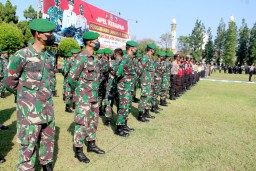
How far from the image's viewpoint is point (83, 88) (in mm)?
3926

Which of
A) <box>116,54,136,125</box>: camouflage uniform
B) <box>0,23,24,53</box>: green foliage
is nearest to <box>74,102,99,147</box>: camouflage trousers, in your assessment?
<box>116,54,136,125</box>: camouflage uniform

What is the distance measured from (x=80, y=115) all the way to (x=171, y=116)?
417 cm

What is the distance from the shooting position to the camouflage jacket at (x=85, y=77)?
388 centimetres

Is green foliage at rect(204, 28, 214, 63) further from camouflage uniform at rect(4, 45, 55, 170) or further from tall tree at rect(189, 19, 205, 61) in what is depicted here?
camouflage uniform at rect(4, 45, 55, 170)

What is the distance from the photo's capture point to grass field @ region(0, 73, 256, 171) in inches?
155

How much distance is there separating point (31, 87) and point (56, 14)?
76.5 feet

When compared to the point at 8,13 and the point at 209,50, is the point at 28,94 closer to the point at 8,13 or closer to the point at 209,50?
the point at 8,13

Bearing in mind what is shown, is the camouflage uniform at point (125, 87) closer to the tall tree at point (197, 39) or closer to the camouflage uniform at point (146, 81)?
the camouflage uniform at point (146, 81)

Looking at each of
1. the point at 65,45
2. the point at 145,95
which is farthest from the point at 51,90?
the point at 65,45

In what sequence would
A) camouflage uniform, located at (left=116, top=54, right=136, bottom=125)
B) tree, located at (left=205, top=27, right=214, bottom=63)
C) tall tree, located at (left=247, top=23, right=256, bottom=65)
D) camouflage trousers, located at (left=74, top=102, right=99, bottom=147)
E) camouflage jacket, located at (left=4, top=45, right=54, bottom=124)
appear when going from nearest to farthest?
camouflage jacket, located at (left=4, top=45, right=54, bottom=124), camouflage trousers, located at (left=74, top=102, right=99, bottom=147), camouflage uniform, located at (left=116, top=54, right=136, bottom=125), tall tree, located at (left=247, top=23, right=256, bottom=65), tree, located at (left=205, top=27, right=214, bottom=63)

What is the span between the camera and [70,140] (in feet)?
16.0

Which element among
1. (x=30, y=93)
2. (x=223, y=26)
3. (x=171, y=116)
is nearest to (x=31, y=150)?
(x=30, y=93)

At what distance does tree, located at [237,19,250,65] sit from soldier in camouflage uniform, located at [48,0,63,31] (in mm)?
53098

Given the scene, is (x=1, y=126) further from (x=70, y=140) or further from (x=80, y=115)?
(x=80, y=115)
